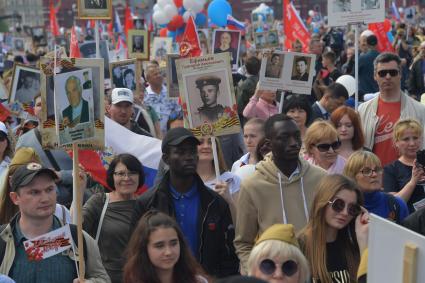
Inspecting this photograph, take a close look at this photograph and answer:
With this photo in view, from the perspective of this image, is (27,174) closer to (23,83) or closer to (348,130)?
(348,130)

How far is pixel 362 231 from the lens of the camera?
16.6 feet

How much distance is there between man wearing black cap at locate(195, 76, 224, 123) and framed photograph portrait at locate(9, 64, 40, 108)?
4325mm

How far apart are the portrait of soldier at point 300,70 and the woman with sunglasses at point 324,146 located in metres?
2.25

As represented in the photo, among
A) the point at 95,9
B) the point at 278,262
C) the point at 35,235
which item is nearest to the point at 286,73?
the point at 95,9

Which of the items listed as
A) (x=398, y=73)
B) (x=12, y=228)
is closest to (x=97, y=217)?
(x=12, y=228)

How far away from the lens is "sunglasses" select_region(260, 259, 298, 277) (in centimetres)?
434

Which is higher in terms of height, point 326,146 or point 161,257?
point 326,146

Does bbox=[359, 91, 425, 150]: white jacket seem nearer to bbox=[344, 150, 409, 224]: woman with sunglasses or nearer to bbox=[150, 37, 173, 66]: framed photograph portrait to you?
bbox=[344, 150, 409, 224]: woman with sunglasses

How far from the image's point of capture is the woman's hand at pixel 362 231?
5.05 metres

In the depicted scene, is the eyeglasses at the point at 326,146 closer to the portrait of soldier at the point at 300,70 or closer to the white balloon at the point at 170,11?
the portrait of soldier at the point at 300,70

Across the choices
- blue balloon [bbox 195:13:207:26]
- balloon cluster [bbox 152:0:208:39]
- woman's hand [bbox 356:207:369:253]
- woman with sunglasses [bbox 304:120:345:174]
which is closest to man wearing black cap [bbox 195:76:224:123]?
woman with sunglasses [bbox 304:120:345:174]

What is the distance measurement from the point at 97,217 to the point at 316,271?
1.70 metres

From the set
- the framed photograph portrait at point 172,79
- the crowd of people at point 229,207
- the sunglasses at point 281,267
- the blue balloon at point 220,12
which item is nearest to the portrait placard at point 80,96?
the crowd of people at point 229,207

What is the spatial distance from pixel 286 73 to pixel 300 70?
0.13 metres
